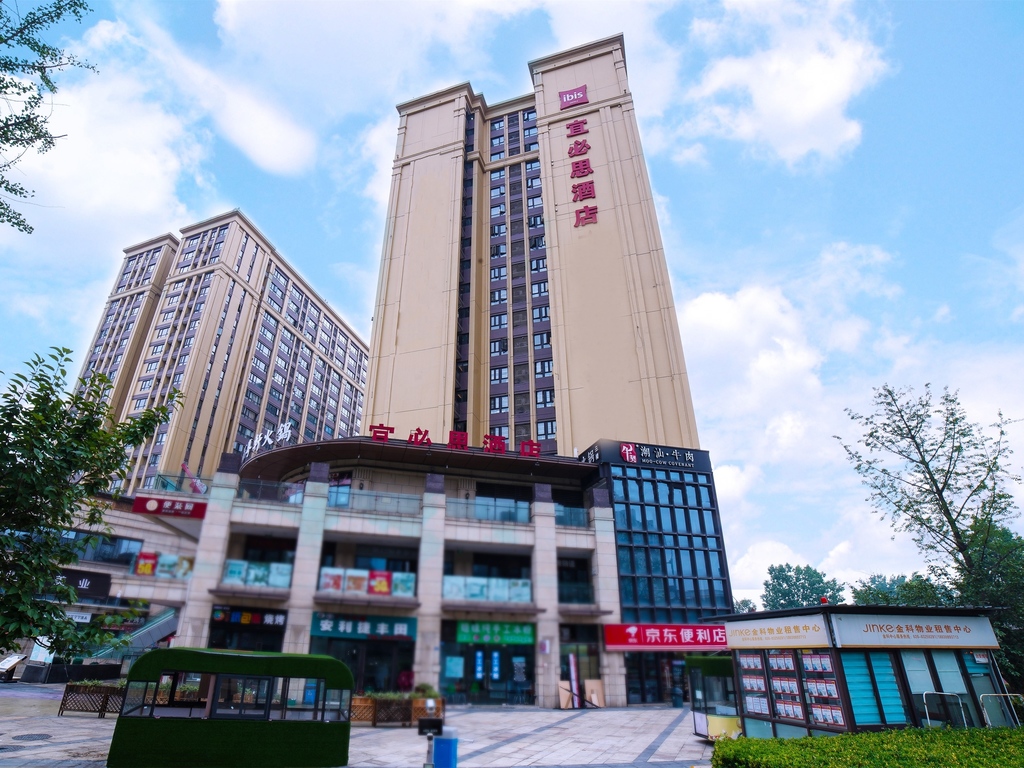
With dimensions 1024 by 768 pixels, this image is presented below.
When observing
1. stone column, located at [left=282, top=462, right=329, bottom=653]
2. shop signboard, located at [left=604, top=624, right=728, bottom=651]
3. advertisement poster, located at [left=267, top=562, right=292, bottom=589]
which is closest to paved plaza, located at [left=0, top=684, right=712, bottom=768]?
shop signboard, located at [left=604, top=624, right=728, bottom=651]

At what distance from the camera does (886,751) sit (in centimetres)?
987

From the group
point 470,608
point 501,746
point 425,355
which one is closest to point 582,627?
point 470,608

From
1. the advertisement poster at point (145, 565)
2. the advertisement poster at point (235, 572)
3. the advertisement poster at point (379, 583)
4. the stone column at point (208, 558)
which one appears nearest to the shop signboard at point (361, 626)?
the advertisement poster at point (379, 583)

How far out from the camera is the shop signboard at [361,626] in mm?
27844

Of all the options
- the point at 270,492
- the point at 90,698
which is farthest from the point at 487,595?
the point at 90,698

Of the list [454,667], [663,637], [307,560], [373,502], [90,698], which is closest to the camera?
[90,698]

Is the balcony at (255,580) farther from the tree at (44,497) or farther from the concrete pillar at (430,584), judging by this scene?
the tree at (44,497)

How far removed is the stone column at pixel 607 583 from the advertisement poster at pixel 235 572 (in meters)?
19.3

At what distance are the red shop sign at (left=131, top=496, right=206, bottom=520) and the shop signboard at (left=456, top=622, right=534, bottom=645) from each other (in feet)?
49.5

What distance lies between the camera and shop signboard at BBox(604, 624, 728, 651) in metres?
31.8

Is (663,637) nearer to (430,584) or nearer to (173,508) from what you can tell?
(430,584)

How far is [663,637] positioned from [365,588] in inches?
708

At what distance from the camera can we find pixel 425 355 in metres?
50.0

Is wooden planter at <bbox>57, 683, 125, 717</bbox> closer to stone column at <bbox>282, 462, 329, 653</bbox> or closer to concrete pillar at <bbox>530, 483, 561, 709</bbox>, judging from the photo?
stone column at <bbox>282, 462, 329, 653</bbox>
